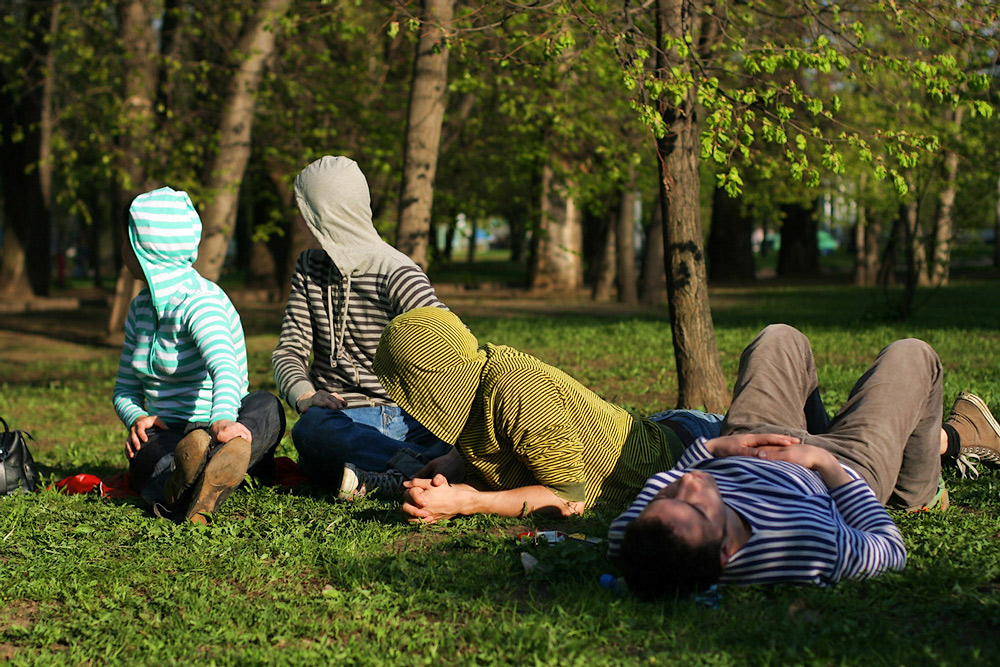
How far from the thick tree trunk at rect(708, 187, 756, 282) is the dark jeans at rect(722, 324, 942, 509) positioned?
27051 millimetres

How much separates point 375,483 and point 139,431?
120 cm

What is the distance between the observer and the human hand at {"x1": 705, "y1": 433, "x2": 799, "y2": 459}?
3920mm

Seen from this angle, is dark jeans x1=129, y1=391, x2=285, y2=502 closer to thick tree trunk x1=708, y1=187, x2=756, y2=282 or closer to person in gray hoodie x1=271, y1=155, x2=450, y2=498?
person in gray hoodie x1=271, y1=155, x2=450, y2=498

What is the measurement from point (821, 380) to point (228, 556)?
6501 millimetres

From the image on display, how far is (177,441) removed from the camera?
5375mm

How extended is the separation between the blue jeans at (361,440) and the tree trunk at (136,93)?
1007cm

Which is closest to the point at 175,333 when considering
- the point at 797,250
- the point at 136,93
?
the point at 136,93

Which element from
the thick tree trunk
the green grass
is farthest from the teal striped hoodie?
the thick tree trunk

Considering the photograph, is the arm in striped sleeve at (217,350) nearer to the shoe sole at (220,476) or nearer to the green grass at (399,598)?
the shoe sole at (220,476)

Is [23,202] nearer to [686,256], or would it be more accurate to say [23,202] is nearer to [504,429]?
[686,256]

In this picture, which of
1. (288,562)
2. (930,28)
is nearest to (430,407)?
(288,562)

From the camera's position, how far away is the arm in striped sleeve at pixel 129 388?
5406 millimetres

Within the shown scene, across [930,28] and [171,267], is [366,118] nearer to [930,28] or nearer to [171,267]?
[930,28]

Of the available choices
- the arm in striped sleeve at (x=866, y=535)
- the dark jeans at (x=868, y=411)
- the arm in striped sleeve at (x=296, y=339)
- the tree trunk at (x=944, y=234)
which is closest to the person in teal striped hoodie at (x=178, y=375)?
the arm in striped sleeve at (x=296, y=339)
